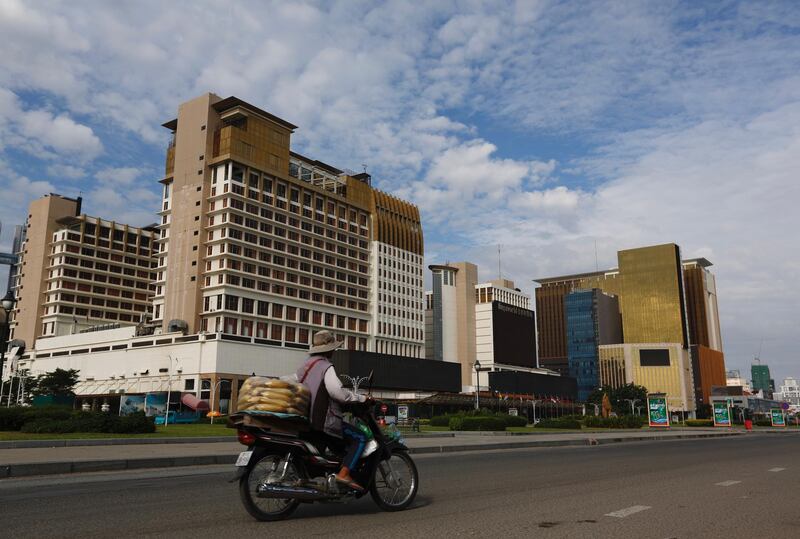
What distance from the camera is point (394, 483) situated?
24.8 feet

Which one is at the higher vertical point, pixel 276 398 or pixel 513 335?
Answer: pixel 513 335

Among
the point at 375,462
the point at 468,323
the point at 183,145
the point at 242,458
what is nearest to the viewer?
the point at 242,458

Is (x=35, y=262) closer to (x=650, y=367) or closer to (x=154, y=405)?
(x=154, y=405)

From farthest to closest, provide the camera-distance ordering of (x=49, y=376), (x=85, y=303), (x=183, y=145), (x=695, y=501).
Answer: (x=85, y=303)
(x=183, y=145)
(x=49, y=376)
(x=695, y=501)

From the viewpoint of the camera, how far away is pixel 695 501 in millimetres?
8508

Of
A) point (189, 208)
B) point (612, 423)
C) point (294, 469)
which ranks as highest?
point (189, 208)

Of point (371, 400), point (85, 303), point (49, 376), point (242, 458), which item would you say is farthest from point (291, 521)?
point (85, 303)

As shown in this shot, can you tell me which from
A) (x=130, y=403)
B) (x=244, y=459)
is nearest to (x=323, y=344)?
(x=244, y=459)

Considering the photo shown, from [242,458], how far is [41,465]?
7576 millimetres

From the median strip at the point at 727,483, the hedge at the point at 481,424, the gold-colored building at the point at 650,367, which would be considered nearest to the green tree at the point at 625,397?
the gold-colored building at the point at 650,367

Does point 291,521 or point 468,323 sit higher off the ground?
point 468,323

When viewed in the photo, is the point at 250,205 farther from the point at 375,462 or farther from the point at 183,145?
the point at 375,462

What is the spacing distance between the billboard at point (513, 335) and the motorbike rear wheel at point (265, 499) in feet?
531

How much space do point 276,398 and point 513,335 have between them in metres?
171
